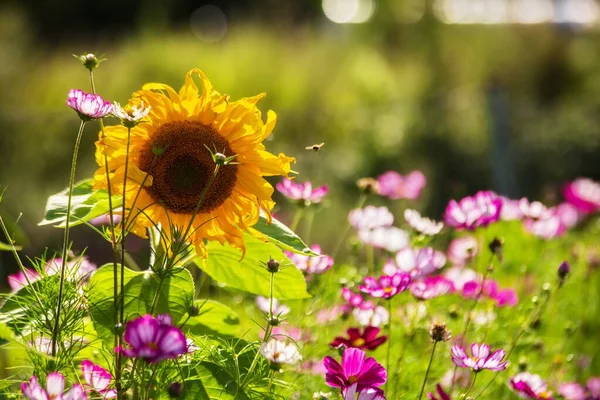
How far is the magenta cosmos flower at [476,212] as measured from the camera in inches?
79.7

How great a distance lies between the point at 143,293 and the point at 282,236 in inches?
10.7

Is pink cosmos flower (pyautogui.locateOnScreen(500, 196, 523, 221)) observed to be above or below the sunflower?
above

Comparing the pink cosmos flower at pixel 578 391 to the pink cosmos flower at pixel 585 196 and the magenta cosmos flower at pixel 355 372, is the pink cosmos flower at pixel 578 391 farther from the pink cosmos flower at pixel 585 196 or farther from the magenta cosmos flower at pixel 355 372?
the pink cosmos flower at pixel 585 196

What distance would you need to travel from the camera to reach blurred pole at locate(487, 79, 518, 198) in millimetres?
6223

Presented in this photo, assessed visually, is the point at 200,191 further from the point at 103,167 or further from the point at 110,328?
the point at 110,328

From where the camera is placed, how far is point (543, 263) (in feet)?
10.3

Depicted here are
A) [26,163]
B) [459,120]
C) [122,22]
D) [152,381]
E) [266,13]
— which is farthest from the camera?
[122,22]

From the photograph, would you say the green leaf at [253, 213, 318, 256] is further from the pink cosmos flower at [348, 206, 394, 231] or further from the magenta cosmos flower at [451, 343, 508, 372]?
the pink cosmos flower at [348, 206, 394, 231]

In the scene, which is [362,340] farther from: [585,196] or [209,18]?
[209,18]

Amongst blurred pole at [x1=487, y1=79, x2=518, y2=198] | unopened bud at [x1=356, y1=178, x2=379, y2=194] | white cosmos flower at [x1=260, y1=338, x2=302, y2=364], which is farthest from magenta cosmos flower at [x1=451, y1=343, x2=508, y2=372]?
blurred pole at [x1=487, y1=79, x2=518, y2=198]

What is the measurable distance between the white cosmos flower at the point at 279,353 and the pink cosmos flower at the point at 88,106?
1.46 feet

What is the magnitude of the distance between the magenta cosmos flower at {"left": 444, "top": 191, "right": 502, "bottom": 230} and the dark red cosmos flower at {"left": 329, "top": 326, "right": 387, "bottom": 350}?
392mm

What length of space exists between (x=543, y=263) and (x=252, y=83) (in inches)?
255

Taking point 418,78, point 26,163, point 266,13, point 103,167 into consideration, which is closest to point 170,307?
point 103,167
